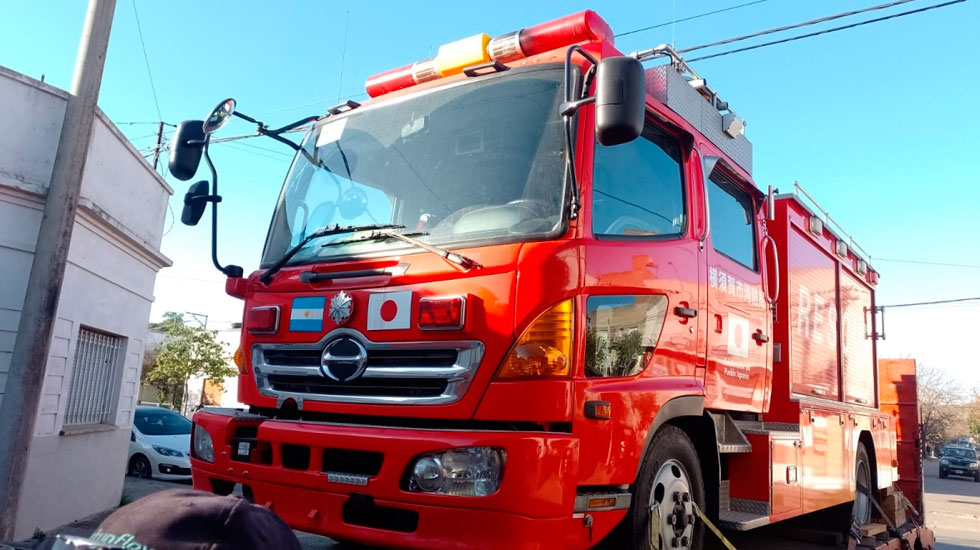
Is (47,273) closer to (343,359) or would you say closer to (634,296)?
(343,359)

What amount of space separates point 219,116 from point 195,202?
555mm

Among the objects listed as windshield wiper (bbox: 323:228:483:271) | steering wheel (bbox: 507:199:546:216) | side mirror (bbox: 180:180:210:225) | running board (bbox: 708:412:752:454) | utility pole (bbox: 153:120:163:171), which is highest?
utility pole (bbox: 153:120:163:171)

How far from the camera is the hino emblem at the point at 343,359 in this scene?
320 cm

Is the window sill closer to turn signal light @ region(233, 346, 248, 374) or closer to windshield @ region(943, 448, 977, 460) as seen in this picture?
turn signal light @ region(233, 346, 248, 374)

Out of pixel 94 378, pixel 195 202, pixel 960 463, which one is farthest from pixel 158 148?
pixel 960 463

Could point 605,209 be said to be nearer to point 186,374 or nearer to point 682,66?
point 682,66

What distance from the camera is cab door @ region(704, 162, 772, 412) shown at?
156 inches

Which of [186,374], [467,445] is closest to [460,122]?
[467,445]

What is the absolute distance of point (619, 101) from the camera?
284 centimetres

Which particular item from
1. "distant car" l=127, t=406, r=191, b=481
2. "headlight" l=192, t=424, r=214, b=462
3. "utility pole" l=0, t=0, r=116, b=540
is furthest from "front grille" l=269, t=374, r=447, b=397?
"distant car" l=127, t=406, r=191, b=481

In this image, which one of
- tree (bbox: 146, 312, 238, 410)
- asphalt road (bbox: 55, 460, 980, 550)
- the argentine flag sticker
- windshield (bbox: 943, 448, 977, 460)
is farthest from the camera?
windshield (bbox: 943, 448, 977, 460)

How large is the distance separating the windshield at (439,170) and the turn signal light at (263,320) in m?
0.31

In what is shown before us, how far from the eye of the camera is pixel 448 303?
9.72 ft

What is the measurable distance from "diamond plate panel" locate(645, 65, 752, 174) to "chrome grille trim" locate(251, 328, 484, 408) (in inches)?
73.1
